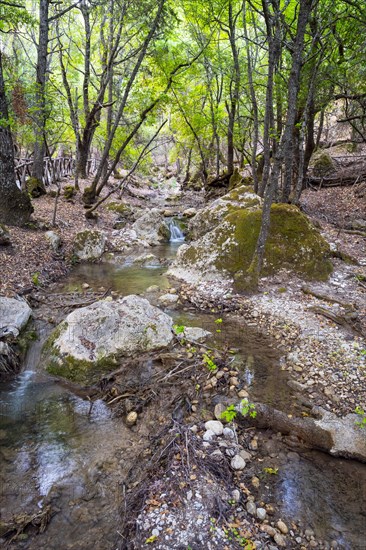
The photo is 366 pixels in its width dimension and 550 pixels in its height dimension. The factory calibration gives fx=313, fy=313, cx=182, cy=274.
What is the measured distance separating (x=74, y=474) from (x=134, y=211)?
13.5 m

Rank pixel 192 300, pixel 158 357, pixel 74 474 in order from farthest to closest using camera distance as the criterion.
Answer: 1. pixel 192 300
2. pixel 158 357
3. pixel 74 474

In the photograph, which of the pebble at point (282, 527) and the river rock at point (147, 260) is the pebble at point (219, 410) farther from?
the river rock at point (147, 260)

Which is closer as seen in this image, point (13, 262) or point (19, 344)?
point (19, 344)

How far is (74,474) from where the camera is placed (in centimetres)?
301

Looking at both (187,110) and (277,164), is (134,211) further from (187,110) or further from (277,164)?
(277,164)

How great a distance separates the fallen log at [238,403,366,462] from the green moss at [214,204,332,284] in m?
3.58

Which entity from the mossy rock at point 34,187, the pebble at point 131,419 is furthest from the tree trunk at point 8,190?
the pebble at point 131,419

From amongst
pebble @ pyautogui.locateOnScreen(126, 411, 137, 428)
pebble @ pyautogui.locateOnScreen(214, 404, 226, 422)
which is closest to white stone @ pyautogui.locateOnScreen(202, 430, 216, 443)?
pebble @ pyautogui.locateOnScreen(214, 404, 226, 422)

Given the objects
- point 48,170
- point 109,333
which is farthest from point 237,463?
point 48,170

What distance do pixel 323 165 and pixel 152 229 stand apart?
1046cm

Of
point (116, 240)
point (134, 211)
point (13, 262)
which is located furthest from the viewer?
point (134, 211)

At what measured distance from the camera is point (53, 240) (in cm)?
873

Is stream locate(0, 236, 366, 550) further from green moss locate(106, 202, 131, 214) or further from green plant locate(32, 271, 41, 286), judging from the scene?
green moss locate(106, 202, 131, 214)

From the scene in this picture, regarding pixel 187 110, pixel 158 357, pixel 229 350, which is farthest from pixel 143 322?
pixel 187 110
